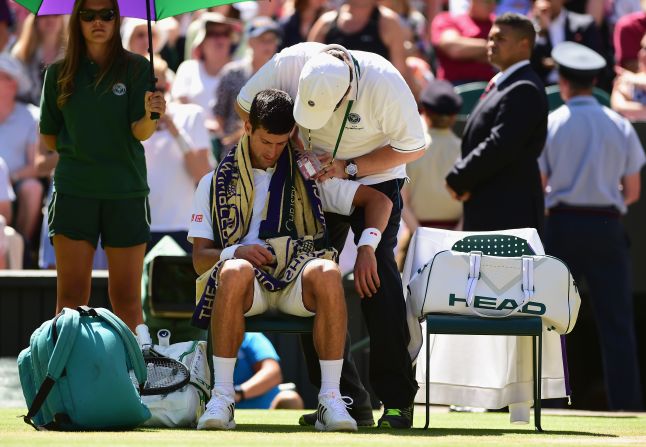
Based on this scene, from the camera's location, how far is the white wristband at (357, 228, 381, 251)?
6.71 m

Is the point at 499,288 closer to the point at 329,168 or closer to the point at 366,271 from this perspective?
the point at 366,271

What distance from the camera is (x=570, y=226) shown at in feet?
32.8

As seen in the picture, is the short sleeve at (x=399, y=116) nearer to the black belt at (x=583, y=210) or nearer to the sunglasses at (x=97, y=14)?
the sunglasses at (x=97, y=14)

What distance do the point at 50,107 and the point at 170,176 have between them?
2869mm

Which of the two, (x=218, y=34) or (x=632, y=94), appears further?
(x=218, y=34)

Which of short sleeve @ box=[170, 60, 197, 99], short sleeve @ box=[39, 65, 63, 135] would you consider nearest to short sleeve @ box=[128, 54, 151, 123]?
short sleeve @ box=[39, 65, 63, 135]

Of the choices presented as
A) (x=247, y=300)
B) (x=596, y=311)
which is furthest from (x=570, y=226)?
(x=247, y=300)

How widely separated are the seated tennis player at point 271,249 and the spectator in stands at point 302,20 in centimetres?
640

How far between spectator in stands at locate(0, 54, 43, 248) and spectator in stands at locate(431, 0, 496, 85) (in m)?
3.43

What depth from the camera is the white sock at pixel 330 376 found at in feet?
21.0

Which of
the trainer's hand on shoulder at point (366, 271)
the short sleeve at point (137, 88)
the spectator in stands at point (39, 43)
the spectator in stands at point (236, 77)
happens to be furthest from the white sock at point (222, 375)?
the spectator in stands at point (39, 43)

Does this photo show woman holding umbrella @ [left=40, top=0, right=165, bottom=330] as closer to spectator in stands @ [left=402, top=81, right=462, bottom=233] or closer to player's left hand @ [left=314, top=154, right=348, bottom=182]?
player's left hand @ [left=314, top=154, right=348, bottom=182]

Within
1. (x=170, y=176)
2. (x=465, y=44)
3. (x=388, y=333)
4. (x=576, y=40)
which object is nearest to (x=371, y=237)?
(x=388, y=333)

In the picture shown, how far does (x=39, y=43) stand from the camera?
12.4 m
